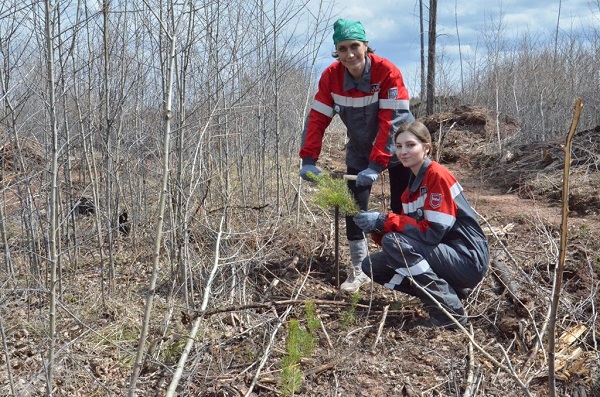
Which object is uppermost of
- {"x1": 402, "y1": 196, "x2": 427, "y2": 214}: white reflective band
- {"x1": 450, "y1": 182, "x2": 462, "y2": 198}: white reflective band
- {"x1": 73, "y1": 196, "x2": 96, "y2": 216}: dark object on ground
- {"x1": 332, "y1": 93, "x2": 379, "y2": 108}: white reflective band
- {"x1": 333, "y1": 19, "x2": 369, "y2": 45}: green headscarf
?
{"x1": 333, "y1": 19, "x2": 369, "y2": 45}: green headscarf

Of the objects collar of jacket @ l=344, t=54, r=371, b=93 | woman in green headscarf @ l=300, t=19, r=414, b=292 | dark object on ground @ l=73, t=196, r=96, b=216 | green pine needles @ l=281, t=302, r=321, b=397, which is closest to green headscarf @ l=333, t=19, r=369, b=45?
woman in green headscarf @ l=300, t=19, r=414, b=292

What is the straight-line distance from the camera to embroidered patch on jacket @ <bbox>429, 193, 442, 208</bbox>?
2529 millimetres

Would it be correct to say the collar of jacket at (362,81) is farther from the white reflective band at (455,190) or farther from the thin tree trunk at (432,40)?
the thin tree trunk at (432,40)

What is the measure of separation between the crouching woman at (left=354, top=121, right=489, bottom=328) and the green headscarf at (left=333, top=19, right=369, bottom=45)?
54 cm

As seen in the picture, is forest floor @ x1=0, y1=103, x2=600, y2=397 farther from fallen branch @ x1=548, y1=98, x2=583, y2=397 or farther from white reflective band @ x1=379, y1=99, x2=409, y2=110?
white reflective band @ x1=379, y1=99, x2=409, y2=110

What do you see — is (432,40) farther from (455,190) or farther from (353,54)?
(455,190)

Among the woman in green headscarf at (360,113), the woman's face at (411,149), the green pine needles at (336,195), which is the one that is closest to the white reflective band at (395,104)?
the woman in green headscarf at (360,113)

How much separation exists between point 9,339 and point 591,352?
9.54ft

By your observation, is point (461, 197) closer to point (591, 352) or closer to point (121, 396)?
point (591, 352)

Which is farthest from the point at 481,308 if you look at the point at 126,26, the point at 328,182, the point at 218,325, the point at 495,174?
the point at 495,174

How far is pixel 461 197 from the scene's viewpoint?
8.64 feet

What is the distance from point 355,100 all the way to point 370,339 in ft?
4.24

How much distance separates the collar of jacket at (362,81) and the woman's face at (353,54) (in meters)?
0.03

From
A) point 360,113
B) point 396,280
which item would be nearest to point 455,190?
point 396,280
